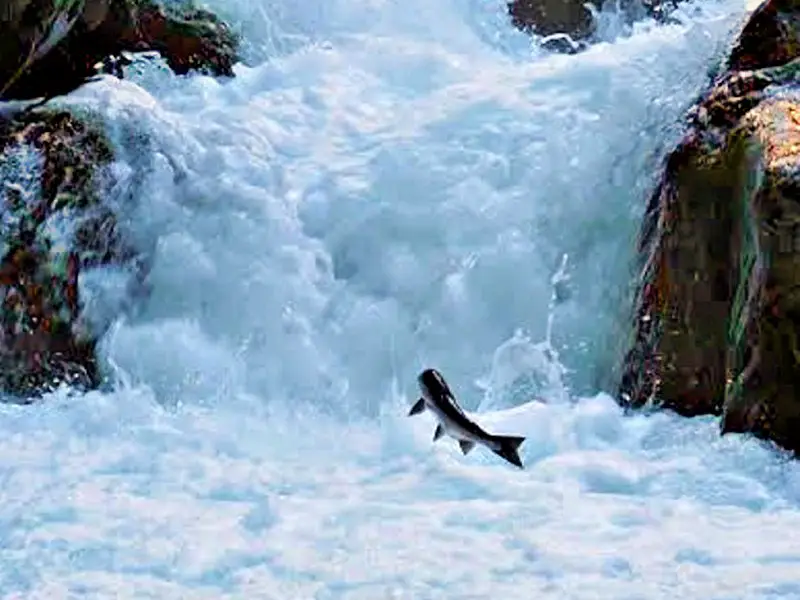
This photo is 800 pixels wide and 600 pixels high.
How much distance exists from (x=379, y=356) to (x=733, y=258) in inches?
76.4

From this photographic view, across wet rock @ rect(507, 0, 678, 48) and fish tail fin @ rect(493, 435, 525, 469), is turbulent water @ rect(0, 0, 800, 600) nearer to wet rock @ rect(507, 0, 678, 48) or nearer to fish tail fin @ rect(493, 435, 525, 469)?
fish tail fin @ rect(493, 435, 525, 469)

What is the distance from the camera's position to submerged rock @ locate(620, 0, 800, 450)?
5.43 m

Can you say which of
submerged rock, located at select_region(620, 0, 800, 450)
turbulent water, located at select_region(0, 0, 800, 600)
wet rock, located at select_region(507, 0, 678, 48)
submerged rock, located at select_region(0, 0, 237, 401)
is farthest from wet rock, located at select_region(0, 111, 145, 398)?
wet rock, located at select_region(507, 0, 678, 48)

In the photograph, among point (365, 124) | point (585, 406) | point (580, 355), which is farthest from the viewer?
point (365, 124)

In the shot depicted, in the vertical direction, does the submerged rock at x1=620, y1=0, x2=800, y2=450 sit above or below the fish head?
above

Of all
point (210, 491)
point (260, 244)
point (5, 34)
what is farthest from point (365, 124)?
point (210, 491)

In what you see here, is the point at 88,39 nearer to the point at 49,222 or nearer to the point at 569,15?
the point at 49,222

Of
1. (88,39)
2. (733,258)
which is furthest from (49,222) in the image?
(733,258)

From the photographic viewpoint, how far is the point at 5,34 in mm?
8297

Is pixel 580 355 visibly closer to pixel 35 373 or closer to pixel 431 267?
pixel 431 267

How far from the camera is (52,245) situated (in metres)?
7.48

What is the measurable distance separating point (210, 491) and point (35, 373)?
226cm

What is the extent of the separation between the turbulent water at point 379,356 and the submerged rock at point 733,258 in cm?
21

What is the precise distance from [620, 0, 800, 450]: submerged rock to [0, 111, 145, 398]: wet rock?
2.83 m
